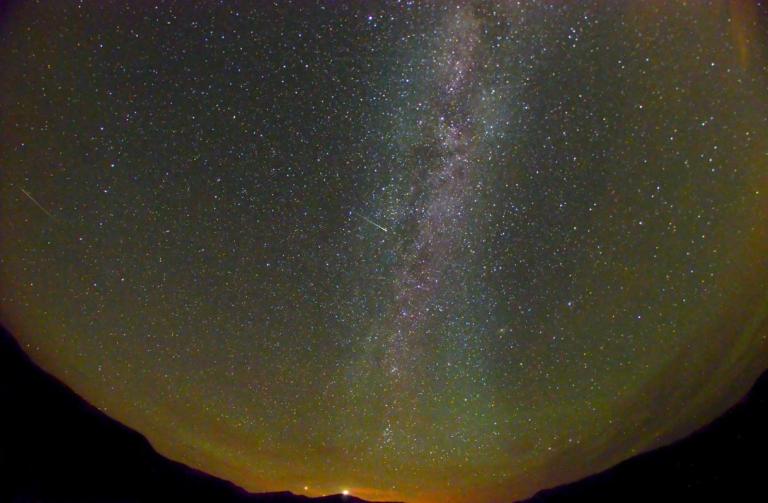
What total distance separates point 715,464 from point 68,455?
7.58 m

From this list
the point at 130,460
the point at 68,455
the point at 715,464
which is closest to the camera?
the point at 715,464

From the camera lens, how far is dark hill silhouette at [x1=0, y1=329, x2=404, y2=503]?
4.63 meters

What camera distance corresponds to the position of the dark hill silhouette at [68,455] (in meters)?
4.63

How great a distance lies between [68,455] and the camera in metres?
5.61

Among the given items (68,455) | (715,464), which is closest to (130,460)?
(68,455)

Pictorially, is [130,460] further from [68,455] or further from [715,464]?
[715,464]

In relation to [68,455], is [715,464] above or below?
above

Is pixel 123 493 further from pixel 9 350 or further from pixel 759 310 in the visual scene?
pixel 759 310

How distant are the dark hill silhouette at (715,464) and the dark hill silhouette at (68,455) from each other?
605 cm

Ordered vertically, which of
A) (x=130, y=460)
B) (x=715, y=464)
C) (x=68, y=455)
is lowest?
(x=68, y=455)

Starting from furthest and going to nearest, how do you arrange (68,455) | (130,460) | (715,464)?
(130,460)
(68,455)
(715,464)

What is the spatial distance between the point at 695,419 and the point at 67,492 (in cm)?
713

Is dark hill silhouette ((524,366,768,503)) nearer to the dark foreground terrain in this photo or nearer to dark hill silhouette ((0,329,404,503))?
the dark foreground terrain

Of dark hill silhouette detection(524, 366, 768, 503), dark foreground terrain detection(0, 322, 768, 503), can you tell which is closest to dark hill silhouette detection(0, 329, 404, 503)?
dark foreground terrain detection(0, 322, 768, 503)
